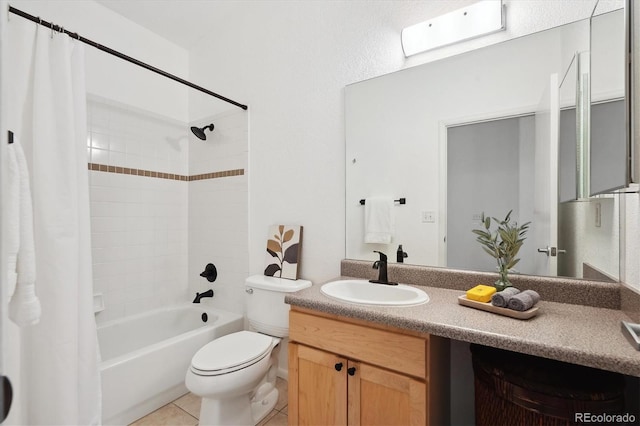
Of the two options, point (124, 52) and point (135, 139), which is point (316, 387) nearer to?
point (135, 139)

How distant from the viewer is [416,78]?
1.61 m

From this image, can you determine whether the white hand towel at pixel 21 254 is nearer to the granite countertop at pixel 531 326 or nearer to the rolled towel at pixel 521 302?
the granite countertop at pixel 531 326

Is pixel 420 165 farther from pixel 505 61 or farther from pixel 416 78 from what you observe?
pixel 505 61

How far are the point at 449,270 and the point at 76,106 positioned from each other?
1927 mm

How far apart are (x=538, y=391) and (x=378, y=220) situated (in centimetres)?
101

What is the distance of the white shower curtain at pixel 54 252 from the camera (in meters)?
A: 1.28

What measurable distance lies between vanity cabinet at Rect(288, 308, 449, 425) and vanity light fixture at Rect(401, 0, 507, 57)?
1378 millimetres

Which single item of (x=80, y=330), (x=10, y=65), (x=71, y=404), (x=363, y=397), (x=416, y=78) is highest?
(x=416, y=78)

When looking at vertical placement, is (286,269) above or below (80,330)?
above

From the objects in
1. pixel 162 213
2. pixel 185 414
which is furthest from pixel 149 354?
pixel 162 213

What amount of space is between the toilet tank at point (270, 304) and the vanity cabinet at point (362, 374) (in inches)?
17.4

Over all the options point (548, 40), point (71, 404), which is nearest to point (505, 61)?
point (548, 40)

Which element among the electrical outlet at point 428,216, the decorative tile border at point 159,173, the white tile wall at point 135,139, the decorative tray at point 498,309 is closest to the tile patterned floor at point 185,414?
the decorative tray at point 498,309

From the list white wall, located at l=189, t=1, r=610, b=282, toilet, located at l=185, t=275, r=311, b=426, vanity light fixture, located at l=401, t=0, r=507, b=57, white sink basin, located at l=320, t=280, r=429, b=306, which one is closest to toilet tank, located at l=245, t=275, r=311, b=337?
toilet, located at l=185, t=275, r=311, b=426
